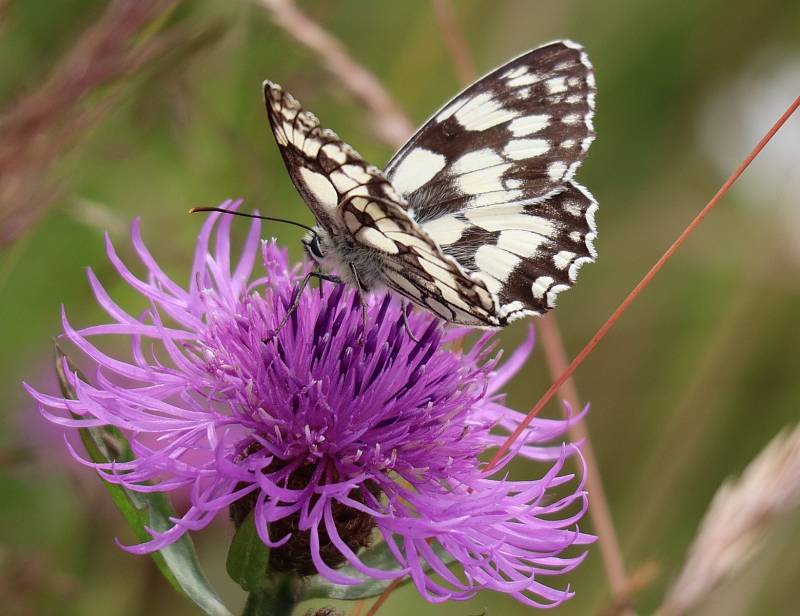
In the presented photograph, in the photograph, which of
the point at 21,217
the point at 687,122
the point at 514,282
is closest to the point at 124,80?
the point at 21,217

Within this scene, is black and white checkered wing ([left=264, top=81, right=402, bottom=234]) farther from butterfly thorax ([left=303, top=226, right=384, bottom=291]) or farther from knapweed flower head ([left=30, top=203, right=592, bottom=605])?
knapweed flower head ([left=30, top=203, right=592, bottom=605])

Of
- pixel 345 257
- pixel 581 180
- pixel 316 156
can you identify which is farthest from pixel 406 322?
pixel 581 180

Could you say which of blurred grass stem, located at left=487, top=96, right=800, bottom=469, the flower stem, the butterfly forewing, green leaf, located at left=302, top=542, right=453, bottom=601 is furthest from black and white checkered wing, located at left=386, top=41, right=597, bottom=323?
the flower stem

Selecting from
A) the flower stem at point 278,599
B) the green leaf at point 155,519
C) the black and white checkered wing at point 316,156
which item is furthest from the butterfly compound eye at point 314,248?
the flower stem at point 278,599

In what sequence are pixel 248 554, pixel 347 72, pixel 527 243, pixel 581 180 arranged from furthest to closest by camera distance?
pixel 581 180 → pixel 347 72 → pixel 527 243 → pixel 248 554

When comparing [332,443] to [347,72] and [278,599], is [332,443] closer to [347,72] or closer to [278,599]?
[278,599]

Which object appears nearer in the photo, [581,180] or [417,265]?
[417,265]
